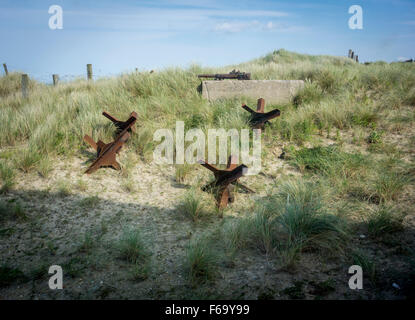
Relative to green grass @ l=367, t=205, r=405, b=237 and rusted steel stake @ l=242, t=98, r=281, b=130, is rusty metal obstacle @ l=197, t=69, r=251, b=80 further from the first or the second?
green grass @ l=367, t=205, r=405, b=237

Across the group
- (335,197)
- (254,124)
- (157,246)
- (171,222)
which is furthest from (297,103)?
(157,246)

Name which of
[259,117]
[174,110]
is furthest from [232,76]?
[259,117]

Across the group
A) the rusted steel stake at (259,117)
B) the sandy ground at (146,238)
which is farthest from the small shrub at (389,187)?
the rusted steel stake at (259,117)

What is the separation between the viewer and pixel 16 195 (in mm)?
3930

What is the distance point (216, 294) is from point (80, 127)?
14.8 ft

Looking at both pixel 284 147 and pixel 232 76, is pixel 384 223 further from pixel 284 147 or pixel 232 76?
pixel 232 76

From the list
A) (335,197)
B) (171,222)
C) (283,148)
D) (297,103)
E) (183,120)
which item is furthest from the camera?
(297,103)

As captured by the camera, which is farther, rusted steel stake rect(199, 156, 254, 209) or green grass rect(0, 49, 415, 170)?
green grass rect(0, 49, 415, 170)

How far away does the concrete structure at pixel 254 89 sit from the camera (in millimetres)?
6883

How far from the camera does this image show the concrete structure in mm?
6883

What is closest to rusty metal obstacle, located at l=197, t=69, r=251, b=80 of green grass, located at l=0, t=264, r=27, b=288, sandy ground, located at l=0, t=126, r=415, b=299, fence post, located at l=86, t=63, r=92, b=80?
sandy ground, located at l=0, t=126, r=415, b=299

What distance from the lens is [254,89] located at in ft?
22.7
